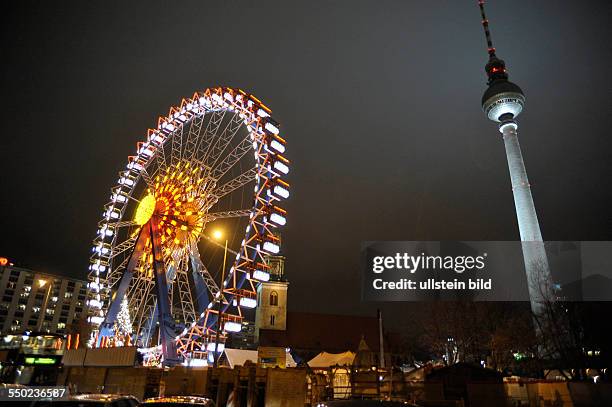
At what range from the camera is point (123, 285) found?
25.9 meters

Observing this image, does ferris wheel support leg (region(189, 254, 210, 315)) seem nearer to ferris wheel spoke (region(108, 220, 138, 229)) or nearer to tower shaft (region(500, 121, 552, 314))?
ferris wheel spoke (region(108, 220, 138, 229))

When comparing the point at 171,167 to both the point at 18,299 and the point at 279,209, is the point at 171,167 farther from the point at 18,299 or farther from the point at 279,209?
the point at 18,299

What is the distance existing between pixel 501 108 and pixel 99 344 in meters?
72.6

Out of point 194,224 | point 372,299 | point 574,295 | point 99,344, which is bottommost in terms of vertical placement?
point 99,344

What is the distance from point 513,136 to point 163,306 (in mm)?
65855

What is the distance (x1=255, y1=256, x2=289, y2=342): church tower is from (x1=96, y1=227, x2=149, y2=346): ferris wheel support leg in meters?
29.5

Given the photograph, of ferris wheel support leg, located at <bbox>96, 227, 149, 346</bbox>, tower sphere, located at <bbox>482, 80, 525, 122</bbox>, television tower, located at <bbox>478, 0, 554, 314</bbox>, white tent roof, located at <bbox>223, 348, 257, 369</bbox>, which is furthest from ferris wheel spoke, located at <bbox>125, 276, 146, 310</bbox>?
tower sphere, located at <bbox>482, 80, 525, 122</bbox>

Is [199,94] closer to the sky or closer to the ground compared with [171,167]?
closer to the sky

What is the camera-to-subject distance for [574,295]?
85.1ft

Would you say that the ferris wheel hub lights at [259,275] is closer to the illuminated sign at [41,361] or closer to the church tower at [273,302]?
the illuminated sign at [41,361]

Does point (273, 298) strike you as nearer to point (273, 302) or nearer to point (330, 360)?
point (273, 302)

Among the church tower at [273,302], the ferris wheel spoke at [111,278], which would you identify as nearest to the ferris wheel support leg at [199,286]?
the ferris wheel spoke at [111,278]

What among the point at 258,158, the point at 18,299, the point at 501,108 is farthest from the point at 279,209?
the point at 18,299

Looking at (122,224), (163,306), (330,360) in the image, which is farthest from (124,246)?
(330,360)
